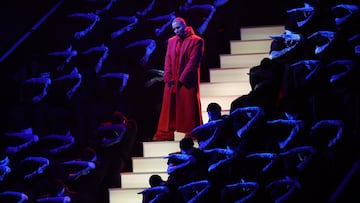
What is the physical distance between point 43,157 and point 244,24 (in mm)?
2771

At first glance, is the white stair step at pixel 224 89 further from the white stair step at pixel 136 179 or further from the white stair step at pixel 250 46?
the white stair step at pixel 136 179

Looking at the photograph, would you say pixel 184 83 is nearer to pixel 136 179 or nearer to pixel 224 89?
pixel 224 89

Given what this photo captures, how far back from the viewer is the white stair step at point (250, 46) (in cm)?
845

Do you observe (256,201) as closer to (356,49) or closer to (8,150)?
(356,49)

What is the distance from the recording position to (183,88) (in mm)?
8008

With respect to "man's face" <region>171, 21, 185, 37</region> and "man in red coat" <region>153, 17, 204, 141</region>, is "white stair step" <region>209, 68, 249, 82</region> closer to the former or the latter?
"man in red coat" <region>153, 17, 204, 141</region>

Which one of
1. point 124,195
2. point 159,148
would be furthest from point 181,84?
point 124,195

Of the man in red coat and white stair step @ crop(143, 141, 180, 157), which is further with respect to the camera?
the man in red coat

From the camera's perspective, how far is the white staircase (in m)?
7.52

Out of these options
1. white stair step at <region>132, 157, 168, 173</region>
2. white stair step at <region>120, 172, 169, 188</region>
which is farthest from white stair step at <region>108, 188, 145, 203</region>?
white stair step at <region>132, 157, 168, 173</region>

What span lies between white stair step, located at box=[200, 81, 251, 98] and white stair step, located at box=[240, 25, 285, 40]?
0.77m

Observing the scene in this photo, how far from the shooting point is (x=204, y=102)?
26.7 ft

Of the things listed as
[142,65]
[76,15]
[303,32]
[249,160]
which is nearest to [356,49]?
[303,32]

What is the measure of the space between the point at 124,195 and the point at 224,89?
1499 millimetres
